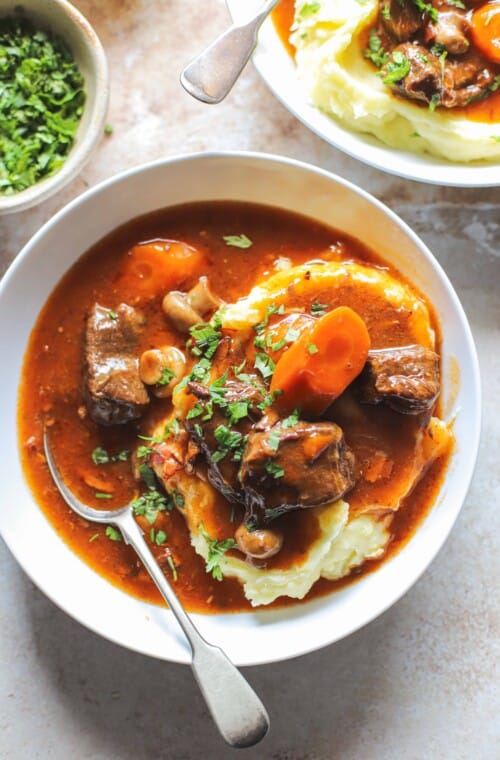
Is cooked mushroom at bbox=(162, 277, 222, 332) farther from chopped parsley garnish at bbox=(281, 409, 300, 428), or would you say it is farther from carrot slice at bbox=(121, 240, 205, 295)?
chopped parsley garnish at bbox=(281, 409, 300, 428)

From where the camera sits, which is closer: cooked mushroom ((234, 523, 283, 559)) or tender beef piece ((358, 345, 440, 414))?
cooked mushroom ((234, 523, 283, 559))

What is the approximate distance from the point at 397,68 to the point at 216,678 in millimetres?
3668

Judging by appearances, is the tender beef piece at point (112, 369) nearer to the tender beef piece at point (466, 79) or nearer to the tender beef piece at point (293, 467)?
the tender beef piece at point (293, 467)

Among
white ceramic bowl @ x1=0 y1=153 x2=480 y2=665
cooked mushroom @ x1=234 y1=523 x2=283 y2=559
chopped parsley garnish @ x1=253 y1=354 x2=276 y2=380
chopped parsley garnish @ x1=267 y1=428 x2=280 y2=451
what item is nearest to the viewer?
chopped parsley garnish @ x1=267 y1=428 x2=280 y2=451

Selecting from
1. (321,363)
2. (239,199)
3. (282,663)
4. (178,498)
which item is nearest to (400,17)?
(239,199)

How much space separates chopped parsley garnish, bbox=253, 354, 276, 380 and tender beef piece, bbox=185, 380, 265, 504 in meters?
0.09

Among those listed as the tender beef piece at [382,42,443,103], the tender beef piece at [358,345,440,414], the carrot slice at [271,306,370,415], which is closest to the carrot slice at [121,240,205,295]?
the carrot slice at [271,306,370,415]

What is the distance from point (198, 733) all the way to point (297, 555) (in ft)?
5.24

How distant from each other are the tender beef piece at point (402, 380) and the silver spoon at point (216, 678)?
61.1 inches

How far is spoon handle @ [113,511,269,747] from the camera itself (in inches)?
163

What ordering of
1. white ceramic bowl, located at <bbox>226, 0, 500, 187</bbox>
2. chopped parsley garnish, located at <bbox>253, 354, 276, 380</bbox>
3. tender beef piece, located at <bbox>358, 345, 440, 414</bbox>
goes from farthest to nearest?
white ceramic bowl, located at <bbox>226, 0, 500, 187</bbox>, chopped parsley garnish, located at <bbox>253, 354, 276, 380</bbox>, tender beef piece, located at <bbox>358, 345, 440, 414</bbox>

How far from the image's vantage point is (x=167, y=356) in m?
4.71

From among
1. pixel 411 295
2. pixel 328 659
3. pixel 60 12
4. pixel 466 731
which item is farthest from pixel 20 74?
pixel 466 731

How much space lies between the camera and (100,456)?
4.73 metres
